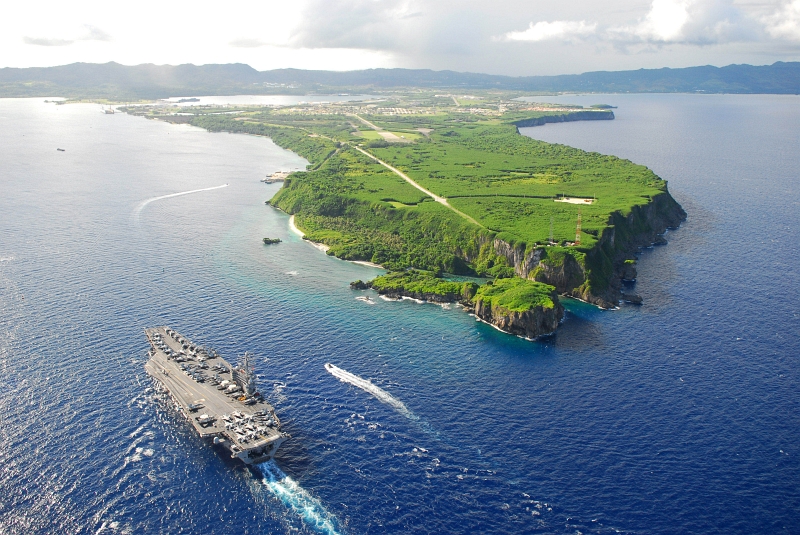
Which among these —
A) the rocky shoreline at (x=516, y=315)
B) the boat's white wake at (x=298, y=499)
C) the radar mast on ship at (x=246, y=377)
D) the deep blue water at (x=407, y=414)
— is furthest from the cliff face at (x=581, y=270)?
the boat's white wake at (x=298, y=499)

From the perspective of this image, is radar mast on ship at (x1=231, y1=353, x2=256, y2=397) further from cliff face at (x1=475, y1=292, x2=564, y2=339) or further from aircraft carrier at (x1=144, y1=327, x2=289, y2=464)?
cliff face at (x1=475, y1=292, x2=564, y2=339)

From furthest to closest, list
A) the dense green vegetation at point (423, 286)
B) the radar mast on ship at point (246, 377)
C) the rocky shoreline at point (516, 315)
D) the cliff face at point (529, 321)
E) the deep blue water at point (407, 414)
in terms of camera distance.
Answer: the dense green vegetation at point (423, 286) → the rocky shoreline at point (516, 315) → the cliff face at point (529, 321) → the radar mast on ship at point (246, 377) → the deep blue water at point (407, 414)

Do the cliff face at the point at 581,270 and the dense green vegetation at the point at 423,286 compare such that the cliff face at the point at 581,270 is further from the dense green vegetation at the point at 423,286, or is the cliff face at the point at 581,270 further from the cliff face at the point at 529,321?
the cliff face at the point at 529,321

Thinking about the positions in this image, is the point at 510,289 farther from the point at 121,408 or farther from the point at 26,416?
the point at 26,416

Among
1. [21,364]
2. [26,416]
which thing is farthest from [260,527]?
[21,364]

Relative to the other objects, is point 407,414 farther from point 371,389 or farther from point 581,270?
point 581,270

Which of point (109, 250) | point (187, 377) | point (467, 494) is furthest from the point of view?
point (109, 250)

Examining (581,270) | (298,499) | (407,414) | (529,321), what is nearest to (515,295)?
(529,321)
